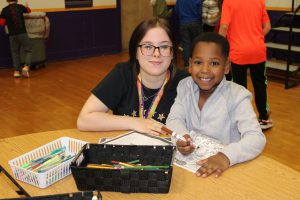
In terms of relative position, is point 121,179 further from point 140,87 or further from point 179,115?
point 140,87

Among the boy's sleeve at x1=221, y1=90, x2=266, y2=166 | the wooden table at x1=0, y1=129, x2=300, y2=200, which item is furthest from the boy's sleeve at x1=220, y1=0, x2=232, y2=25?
the wooden table at x1=0, y1=129, x2=300, y2=200

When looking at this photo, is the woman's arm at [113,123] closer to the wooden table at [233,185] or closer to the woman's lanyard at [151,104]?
the woman's lanyard at [151,104]

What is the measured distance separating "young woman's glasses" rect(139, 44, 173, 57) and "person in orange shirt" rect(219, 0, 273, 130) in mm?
1717

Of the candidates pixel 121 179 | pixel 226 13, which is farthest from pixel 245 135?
pixel 226 13

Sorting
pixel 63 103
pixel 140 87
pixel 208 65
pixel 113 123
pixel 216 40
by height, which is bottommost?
pixel 63 103

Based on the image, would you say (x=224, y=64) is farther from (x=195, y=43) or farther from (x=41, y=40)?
(x=41, y=40)

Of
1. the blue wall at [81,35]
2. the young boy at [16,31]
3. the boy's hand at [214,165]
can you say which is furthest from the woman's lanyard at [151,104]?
the blue wall at [81,35]

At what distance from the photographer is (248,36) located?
3.38 metres

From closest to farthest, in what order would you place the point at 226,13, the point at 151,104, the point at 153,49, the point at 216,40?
the point at 216,40 → the point at 153,49 → the point at 151,104 → the point at 226,13

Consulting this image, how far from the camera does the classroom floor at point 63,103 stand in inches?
131

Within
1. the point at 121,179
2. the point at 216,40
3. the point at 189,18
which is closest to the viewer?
the point at 121,179

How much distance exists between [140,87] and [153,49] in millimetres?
201

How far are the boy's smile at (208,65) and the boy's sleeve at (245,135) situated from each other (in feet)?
0.42

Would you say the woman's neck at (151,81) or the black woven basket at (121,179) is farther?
the woman's neck at (151,81)
